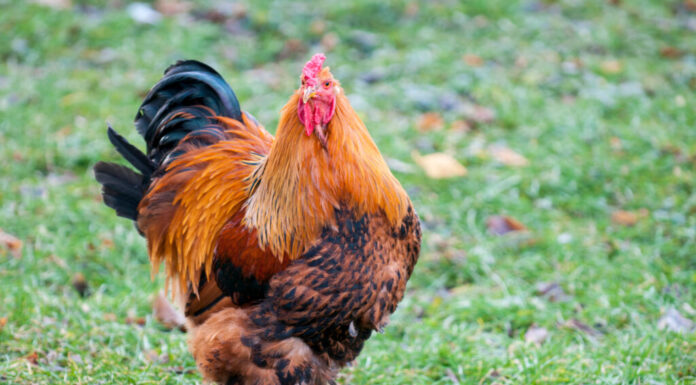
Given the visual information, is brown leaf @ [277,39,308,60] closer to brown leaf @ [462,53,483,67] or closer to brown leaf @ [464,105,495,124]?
brown leaf @ [462,53,483,67]

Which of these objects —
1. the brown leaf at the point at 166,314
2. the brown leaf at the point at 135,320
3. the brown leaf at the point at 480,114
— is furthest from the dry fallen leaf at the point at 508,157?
the brown leaf at the point at 135,320

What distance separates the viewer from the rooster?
2.89 meters

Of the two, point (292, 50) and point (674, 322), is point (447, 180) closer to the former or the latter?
point (674, 322)

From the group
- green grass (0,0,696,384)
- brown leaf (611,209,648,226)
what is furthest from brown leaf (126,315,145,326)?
brown leaf (611,209,648,226)

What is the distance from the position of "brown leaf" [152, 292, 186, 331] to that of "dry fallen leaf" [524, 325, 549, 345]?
2.23 metres

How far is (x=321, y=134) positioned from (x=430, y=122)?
4.02 m

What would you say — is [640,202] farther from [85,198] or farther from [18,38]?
[18,38]

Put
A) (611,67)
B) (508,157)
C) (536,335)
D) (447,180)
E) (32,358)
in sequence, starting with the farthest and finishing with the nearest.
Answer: (611,67) < (508,157) < (447,180) < (536,335) < (32,358)

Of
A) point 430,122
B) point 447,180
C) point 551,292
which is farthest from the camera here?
point 430,122

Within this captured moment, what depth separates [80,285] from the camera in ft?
15.2

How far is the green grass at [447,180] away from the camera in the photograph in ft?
12.6

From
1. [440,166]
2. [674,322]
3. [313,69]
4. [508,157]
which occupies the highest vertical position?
[313,69]

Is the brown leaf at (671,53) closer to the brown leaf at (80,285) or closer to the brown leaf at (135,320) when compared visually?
the brown leaf at (135,320)

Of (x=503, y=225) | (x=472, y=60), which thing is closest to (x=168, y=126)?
(x=503, y=225)
